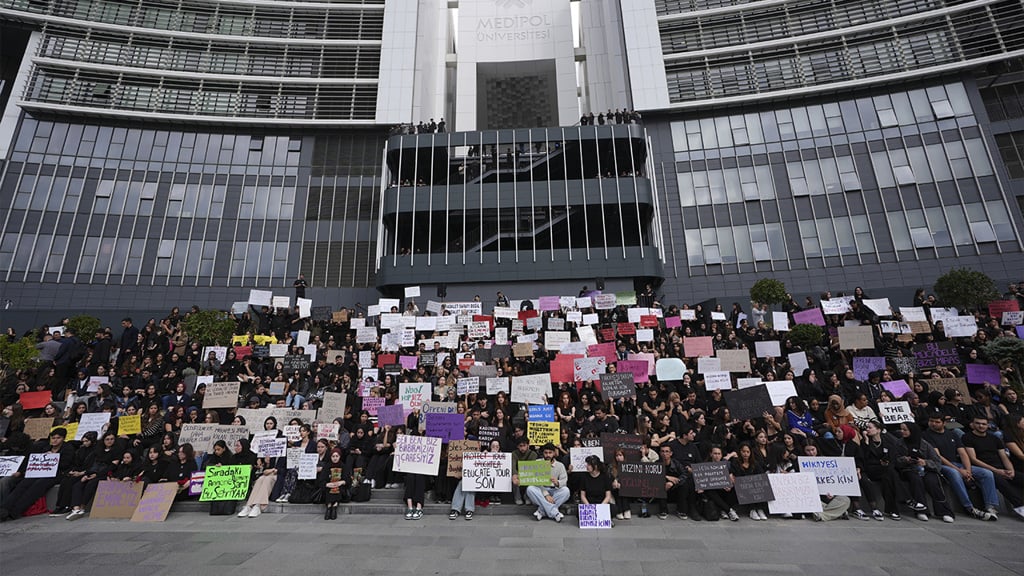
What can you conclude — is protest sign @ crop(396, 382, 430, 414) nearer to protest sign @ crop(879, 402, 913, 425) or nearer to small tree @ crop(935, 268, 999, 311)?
protest sign @ crop(879, 402, 913, 425)

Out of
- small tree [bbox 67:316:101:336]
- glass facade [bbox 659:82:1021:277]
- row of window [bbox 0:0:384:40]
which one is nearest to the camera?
small tree [bbox 67:316:101:336]

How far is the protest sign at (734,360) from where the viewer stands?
13820 mm

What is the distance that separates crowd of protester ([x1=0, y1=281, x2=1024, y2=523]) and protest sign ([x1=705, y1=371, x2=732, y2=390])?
0.86 ft

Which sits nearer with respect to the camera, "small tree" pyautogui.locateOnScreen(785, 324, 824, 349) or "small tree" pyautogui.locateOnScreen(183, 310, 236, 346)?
"small tree" pyautogui.locateOnScreen(785, 324, 824, 349)

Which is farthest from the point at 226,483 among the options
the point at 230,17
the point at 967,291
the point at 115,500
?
the point at 230,17

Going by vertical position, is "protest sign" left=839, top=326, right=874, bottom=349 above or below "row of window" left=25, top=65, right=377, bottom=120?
below

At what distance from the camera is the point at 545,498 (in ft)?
29.5

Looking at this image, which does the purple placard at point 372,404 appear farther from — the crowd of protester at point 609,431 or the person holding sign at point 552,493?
the person holding sign at point 552,493

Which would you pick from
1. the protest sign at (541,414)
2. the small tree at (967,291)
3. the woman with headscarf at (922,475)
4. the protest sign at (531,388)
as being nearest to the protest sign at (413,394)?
the protest sign at (531,388)

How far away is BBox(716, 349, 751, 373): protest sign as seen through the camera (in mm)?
13820

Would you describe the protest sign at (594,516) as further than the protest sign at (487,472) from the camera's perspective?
No

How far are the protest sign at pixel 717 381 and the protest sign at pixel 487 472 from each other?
619cm

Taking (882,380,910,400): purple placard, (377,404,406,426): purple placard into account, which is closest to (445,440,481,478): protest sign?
(377,404,406,426): purple placard

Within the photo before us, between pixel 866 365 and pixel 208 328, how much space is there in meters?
21.7
